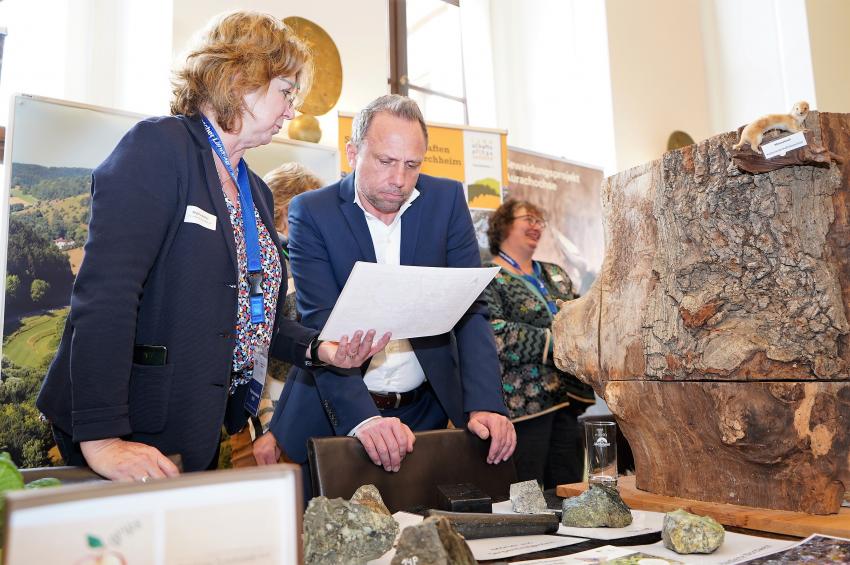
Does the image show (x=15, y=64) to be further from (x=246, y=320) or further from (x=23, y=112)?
(x=246, y=320)

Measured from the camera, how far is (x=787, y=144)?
1.22 metres

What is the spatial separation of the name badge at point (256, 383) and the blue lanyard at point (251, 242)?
11 cm

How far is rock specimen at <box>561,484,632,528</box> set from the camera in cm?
106

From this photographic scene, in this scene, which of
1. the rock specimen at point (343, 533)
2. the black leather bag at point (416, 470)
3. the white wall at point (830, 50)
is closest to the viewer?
the rock specimen at point (343, 533)

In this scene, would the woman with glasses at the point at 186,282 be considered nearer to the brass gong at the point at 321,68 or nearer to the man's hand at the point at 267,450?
the man's hand at the point at 267,450

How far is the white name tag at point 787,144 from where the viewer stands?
1214mm

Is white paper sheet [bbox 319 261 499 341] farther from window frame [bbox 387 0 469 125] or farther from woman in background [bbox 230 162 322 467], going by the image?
window frame [bbox 387 0 469 125]

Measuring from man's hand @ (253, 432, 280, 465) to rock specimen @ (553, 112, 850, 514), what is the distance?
2.64 ft

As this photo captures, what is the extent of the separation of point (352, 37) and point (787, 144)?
3702mm

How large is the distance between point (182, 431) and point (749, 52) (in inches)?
255

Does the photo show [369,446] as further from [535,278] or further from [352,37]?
[352,37]

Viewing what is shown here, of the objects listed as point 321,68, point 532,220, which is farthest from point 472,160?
point 321,68

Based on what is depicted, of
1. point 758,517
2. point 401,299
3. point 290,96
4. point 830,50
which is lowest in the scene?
point 758,517

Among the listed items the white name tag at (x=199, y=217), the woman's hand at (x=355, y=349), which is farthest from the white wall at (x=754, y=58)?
the white name tag at (x=199, y=217)
